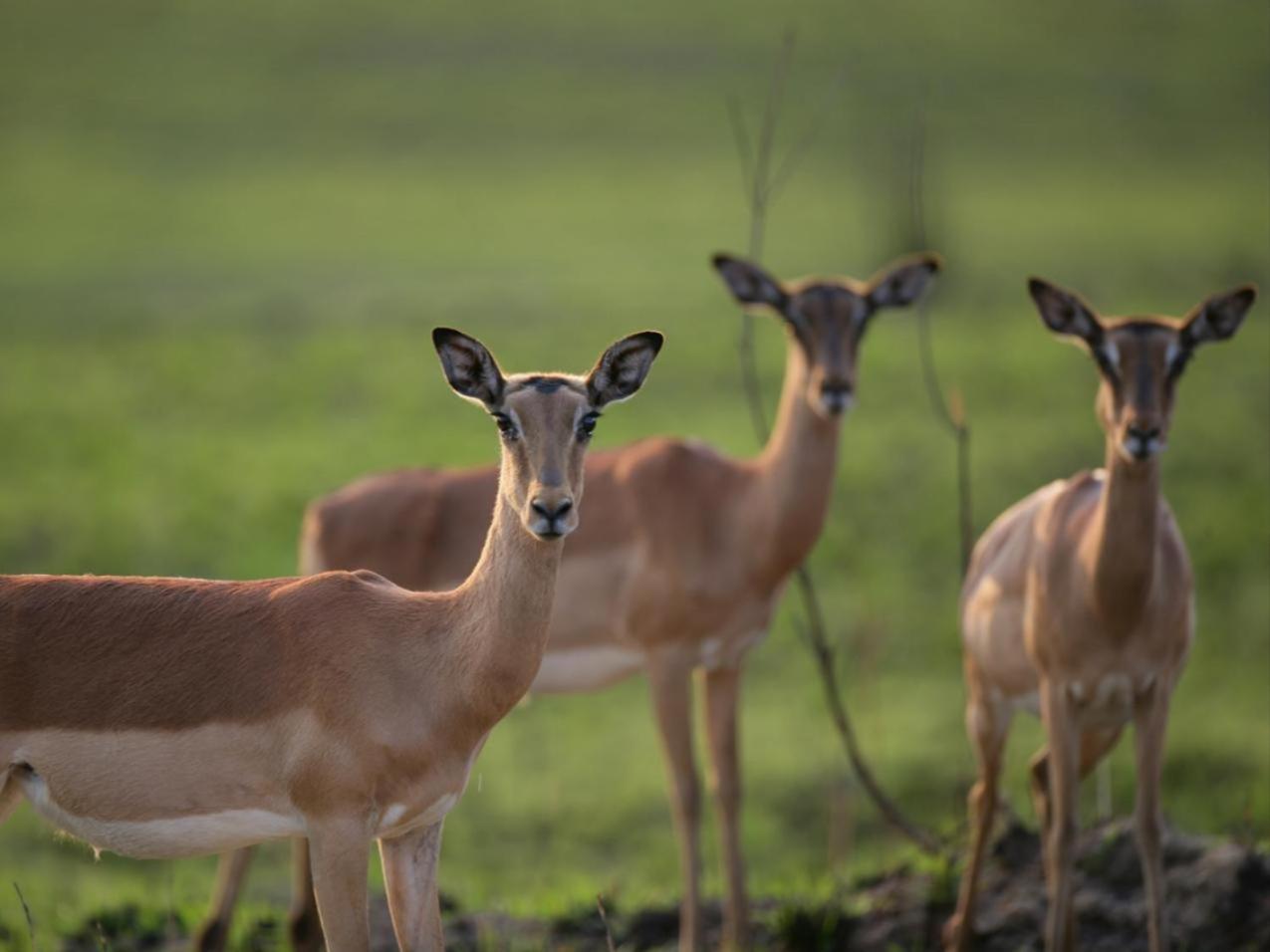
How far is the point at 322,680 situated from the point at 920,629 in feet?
37.5

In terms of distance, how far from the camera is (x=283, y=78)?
68.7 m

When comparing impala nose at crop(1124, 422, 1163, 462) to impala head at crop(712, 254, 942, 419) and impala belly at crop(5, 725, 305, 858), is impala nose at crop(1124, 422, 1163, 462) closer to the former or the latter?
impala head at crop(712, 254, 942, 419)

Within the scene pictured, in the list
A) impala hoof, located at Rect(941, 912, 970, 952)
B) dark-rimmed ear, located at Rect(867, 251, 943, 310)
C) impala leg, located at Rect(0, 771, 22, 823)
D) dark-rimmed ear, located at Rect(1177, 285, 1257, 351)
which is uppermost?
dark-rimmed ear, located at Rect(867, 251, 943, 310)

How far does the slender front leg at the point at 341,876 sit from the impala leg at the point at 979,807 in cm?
354

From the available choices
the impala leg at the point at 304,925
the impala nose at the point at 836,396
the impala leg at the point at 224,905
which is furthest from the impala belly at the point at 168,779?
the impala nose at the point at 836,396

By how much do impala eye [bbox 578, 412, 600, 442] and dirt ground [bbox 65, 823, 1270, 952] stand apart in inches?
125

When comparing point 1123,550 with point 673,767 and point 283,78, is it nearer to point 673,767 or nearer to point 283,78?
point 673,767

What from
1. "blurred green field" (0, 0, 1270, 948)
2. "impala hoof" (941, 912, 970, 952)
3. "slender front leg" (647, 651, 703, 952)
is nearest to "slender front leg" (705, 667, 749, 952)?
"slender front leg" (647, 651, 703, 952)

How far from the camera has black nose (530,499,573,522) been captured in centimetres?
635

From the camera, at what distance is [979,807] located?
375 inches

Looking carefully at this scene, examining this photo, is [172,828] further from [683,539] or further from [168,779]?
[683,539]

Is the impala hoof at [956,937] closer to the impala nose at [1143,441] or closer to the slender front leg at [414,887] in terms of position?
→ the impala nose at [1143,441]

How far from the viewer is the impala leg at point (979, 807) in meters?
9.12

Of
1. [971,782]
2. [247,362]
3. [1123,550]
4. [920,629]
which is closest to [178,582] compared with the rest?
[1123,550]
